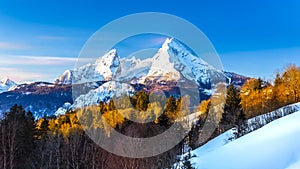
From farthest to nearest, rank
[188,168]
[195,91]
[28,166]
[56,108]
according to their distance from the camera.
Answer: [56,108], [195,91], [28,166], [188,168]

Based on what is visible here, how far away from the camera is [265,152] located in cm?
1778

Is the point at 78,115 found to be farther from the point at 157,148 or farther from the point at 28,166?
the point at 157,148

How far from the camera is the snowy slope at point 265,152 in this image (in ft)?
53.9

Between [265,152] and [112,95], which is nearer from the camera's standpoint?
[265,152]

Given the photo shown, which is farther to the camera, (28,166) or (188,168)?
(28,166)

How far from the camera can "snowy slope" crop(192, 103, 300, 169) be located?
647 inches

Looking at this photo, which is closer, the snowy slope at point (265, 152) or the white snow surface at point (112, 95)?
the snowy slope at point (265, 152)

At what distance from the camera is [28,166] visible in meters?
30.3

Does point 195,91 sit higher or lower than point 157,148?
higher

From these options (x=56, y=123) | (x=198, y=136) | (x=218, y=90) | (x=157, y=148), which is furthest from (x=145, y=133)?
(x=218, y=90)

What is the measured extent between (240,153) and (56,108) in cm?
18242

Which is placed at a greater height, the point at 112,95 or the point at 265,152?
the point at 112,95

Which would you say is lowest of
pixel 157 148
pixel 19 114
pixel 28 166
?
pixel 28 166

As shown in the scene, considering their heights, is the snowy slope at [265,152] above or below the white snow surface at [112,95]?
below
